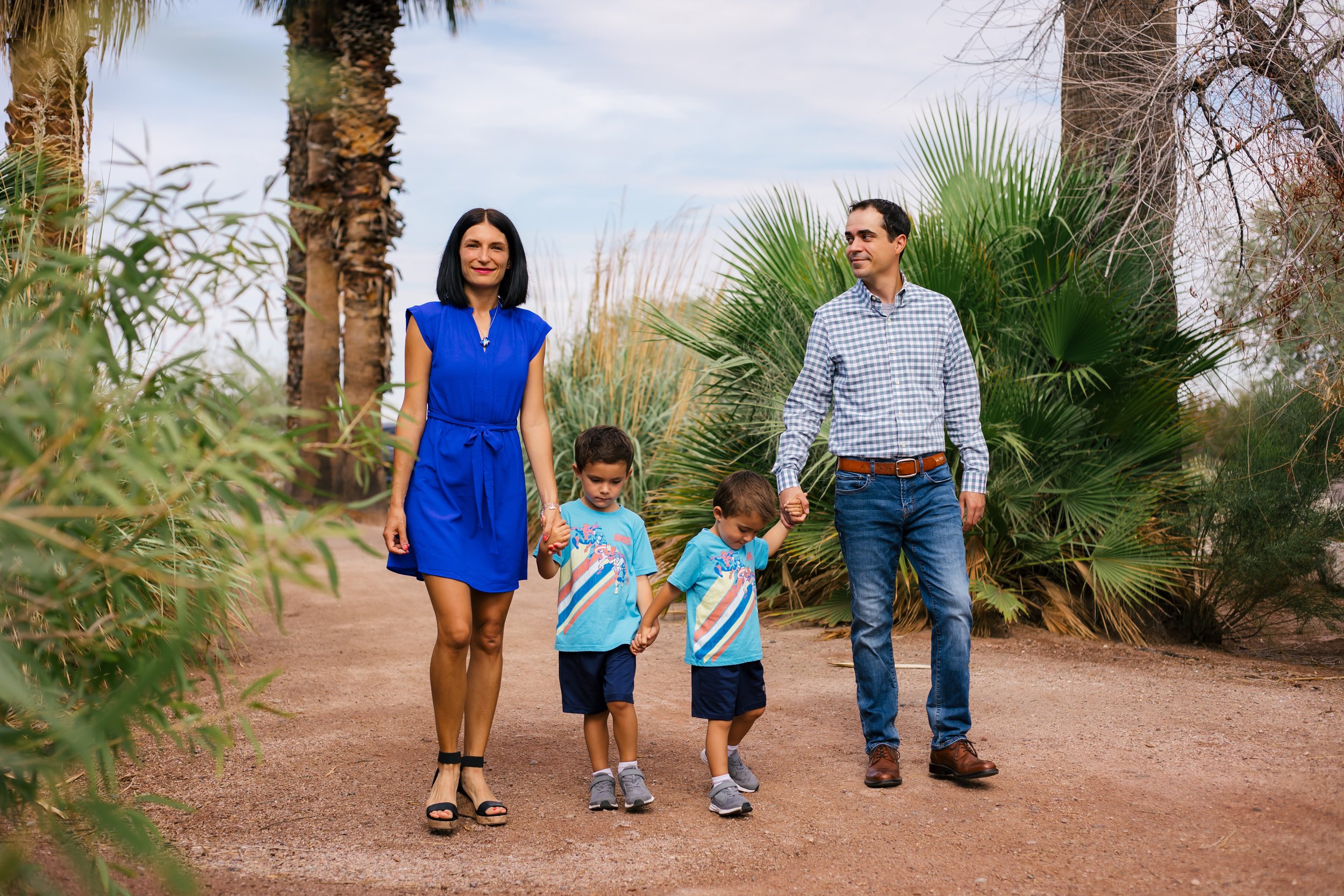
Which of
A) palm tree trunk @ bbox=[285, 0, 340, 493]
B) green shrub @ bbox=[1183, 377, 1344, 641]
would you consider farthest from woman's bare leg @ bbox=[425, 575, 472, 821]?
palm tree trunk @ bbox=[285, 0, 340, 493]

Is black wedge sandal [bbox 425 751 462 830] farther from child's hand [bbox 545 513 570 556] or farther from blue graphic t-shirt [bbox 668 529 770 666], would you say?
blue graphic t-shirt [bbox 668 529 770 666]

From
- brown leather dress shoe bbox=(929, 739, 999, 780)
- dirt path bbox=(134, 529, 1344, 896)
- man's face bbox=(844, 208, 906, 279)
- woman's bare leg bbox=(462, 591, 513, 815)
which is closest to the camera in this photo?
dirt path bbox=(134, 529, 1344, 896)

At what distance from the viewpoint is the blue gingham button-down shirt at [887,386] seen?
13.0 feet

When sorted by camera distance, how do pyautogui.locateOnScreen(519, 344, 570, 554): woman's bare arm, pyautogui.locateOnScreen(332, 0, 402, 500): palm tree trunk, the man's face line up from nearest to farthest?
1. pyautogui.locateOnScreen(519, 344, 570, 554): woman's bare arm
2. the man's face
3. pyautogui.locateOnScreen(332, 0, 402, 500): palm tree trunk

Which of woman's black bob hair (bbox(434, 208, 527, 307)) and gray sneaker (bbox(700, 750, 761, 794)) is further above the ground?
woman's black bob hair (bbox(434, 208, 527, 307))

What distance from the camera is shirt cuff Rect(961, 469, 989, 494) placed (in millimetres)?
4070

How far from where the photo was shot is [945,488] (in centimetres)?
392

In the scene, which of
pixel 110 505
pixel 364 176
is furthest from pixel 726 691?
pixel 364 176

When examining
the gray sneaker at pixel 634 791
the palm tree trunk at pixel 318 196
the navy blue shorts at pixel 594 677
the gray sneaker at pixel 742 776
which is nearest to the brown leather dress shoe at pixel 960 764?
the gray sneaker at pixel 742 776

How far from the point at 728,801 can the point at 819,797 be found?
1.36 feet

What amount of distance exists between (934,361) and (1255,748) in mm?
2014

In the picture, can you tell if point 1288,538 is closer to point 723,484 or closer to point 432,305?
Answer: point 723,484

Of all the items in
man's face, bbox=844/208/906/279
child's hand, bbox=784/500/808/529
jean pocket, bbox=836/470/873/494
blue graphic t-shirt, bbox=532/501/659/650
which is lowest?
blue graphic t-shirt, bbox=532/501/659/650

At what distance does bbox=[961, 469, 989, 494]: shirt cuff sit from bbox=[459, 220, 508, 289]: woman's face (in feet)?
6.12
